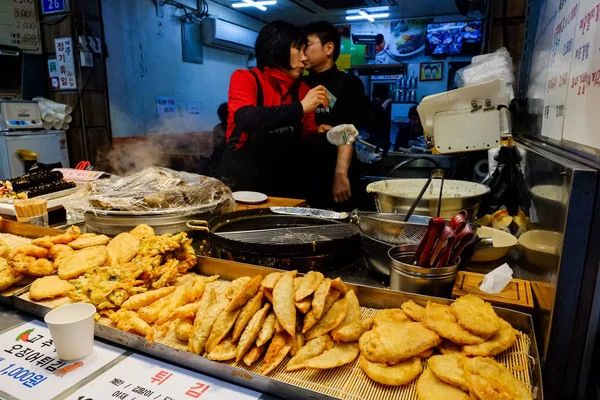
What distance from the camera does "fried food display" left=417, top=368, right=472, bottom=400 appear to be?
1006mm

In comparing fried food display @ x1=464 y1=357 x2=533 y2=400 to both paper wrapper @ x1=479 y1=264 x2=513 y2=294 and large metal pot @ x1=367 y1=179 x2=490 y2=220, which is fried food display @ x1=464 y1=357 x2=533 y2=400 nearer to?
paper wrapper @ x1=479 y1=264 x2=513 y2=294

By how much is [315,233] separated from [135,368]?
40.6 inches

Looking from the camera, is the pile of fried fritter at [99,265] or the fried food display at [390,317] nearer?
the fried food display at [390,317]

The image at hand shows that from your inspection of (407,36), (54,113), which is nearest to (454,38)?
(407,36)

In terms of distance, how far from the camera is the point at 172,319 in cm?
143

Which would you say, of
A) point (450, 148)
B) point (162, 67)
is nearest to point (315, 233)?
point (450, 148)

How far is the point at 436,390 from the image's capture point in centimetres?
103

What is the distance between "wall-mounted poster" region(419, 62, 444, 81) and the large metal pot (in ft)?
29.3

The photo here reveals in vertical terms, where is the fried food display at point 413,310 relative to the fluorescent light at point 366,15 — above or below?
below

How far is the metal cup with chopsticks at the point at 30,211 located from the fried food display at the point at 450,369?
238 centimetres

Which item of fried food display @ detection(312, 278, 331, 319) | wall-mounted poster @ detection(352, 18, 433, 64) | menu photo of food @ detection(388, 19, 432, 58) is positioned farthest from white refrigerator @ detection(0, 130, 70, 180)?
menu photo of food @ detection(388, 19, 432, 58)

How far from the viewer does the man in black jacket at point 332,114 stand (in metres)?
4.25

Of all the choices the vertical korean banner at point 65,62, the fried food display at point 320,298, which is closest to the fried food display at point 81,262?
the fried food display at point 320,298

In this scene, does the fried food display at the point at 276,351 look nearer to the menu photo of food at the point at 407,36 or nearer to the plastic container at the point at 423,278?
the plastic container at the point at 423,278
